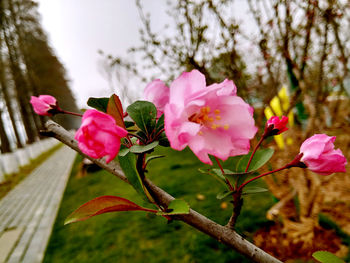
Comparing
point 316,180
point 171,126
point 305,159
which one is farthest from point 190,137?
point 316,180

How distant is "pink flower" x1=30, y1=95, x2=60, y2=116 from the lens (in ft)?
2.45

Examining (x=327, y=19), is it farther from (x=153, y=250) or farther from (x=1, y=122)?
(x=1, y=122)

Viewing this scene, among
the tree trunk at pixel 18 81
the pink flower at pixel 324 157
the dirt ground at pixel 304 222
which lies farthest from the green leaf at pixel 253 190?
the tree trunk at pixel 18 81

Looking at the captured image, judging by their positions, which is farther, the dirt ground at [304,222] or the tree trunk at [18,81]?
the tree trunk at [18,81]

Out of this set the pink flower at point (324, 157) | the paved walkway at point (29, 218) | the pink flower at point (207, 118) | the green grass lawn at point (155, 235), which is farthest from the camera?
the paved walkway at point (29, 218)

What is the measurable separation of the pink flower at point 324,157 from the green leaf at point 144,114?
0.38 meters

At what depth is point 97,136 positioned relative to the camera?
460mm

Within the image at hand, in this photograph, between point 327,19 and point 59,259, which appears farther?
point 59,259

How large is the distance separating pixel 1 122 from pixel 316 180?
17442 mm

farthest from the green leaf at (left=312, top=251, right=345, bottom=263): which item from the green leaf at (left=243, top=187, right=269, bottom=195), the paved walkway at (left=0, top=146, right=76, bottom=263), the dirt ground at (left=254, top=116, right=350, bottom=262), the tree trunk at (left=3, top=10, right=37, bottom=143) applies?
the tree trunk at (left=3, top=10, right=37, bottom=143)

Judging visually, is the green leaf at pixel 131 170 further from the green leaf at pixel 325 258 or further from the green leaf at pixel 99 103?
the green leaf at pixel 325 258

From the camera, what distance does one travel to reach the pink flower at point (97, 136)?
0.46 m

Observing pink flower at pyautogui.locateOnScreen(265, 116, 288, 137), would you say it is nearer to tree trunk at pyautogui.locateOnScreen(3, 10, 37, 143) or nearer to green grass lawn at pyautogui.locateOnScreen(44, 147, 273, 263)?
green grass lawn at pyautogui.locateOnScreen(44, 147, 273, 263)

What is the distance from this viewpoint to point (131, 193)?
511 cm
